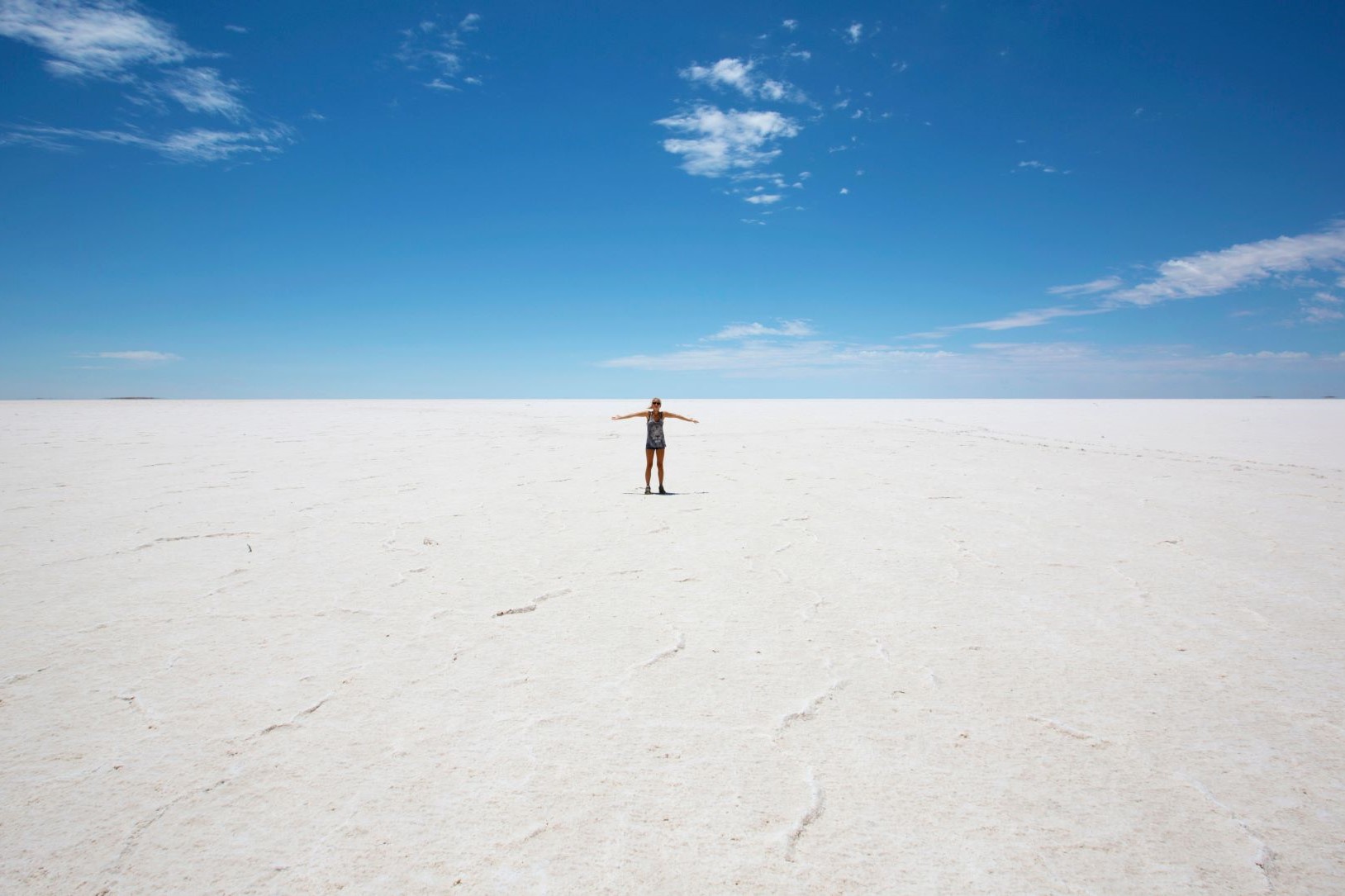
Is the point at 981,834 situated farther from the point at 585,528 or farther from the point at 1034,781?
the point at 585,528

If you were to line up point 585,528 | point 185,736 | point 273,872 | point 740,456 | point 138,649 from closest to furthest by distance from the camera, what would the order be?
point 273,872
point 185,736
point 138,649
point 585,528
point 740,456

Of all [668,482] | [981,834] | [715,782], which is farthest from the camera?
[668,482]

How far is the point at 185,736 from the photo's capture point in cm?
237

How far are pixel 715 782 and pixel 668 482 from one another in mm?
6176

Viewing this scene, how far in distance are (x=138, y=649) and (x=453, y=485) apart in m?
4.60

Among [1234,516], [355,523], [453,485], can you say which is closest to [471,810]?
[355,523]

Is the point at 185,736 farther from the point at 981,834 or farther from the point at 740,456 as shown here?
the point at 740,456

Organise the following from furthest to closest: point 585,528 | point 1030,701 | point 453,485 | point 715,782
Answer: point 453,485, point 585,528, point 1030,701, point 715,782

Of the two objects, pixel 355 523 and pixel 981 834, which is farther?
pixel 355 523

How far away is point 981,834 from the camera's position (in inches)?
73.8

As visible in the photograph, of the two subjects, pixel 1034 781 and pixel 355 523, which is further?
pixel 355 523

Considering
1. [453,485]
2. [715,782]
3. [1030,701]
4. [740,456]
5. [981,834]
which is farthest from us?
[740,456]

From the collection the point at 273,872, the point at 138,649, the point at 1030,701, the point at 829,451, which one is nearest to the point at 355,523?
the point at 138,649

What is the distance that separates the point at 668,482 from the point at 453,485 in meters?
2.71
